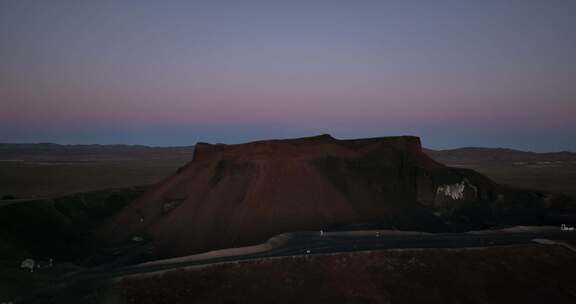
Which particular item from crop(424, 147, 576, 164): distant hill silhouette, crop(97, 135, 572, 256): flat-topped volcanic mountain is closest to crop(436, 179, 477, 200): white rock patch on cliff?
crop(97, 135, 572, 256): flat-topped volcanic mountain

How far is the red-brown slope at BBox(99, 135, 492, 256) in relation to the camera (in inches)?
1412

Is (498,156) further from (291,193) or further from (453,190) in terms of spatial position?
(291,193)

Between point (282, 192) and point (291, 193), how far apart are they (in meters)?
0.77

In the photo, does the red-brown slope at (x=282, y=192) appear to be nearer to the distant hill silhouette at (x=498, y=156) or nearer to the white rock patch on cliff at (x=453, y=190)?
the white rock patch on cliff at (x=453, y=190)

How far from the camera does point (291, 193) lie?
3806 cm

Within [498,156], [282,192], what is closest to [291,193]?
[282,192]

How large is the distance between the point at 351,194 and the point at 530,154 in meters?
181

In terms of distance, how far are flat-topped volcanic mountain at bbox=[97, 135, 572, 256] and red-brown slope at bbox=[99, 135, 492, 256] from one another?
0.29ft

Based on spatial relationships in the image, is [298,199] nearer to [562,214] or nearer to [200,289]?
[200,289]

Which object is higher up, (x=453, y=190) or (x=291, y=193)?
(x=291, y=193)

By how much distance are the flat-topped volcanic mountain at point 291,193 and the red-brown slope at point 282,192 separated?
9 centimetres

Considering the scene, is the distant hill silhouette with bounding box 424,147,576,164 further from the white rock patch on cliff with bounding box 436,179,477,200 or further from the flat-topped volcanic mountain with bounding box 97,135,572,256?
the flat-topped volcanic mountain with bounding box 97,135,572,256

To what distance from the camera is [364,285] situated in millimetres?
20656

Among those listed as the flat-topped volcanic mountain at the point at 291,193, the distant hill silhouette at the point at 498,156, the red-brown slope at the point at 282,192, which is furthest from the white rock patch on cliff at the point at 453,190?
the distant hill silhouette at the point at 498,156
